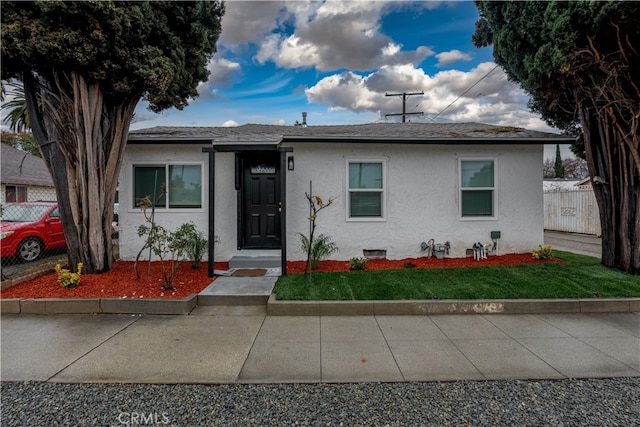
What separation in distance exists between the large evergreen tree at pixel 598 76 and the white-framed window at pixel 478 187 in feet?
5.78

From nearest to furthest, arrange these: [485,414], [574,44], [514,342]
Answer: [485,414], [514,342], [574,44]

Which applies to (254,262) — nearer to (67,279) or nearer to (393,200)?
(67,279)

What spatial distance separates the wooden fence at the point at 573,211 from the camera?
37.3 feet

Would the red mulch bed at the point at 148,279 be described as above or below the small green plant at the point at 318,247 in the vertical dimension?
below

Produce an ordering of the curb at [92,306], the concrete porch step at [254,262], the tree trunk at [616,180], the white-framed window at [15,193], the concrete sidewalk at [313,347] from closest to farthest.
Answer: the concrete sidewalk at [313,347], the curb at [92,306], the tree trunk at [616,180], the concrete porch step at [254,262], the white-framed window at [15,193]

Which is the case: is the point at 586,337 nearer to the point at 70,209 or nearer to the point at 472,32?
the point at 472,32

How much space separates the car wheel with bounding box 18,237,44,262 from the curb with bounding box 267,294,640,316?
686cm

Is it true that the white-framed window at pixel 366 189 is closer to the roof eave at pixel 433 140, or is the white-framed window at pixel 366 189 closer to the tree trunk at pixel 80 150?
the roof eave at pixel 433 140

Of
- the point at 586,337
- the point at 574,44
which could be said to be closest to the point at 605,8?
the point at 574,44

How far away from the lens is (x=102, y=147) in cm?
571

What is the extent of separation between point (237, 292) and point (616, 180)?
7.54 metres

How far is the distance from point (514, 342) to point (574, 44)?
16.7 feet

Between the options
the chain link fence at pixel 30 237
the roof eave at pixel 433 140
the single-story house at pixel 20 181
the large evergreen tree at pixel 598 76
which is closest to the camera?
the large evergreen tree at pixel 598 76

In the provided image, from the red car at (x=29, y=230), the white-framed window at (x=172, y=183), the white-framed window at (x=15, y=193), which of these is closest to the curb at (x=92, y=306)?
the white-framed window at (x=172, y=183)
